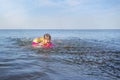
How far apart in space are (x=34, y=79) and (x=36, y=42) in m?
15.7

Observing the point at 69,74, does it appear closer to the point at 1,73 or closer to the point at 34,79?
the point at 34,79

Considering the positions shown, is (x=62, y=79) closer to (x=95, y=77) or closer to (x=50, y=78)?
(x=50, y=78)

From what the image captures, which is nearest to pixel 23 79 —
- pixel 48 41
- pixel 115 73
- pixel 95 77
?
pixel 95 77

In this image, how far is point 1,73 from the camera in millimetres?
10180

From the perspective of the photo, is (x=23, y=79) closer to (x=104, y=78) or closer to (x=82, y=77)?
(x=82, y=77)

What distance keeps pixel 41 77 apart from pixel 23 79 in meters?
0.90

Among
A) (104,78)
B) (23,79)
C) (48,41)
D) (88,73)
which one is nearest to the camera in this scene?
(23,79)

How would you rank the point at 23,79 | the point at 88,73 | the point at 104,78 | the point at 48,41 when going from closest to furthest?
the point at 23,79
the point at 104,78
the point at 88,73
the point at 48,41

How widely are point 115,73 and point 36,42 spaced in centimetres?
1501

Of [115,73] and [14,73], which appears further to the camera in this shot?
[115,73]

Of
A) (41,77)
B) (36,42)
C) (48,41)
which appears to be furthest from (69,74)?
(36,42)

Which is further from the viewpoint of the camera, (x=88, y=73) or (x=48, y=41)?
(x=48, y=41)

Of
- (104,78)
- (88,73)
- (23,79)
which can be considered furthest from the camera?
(88,73)

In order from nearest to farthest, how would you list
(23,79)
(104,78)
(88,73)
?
(23,79), (104,78), (88,73)
